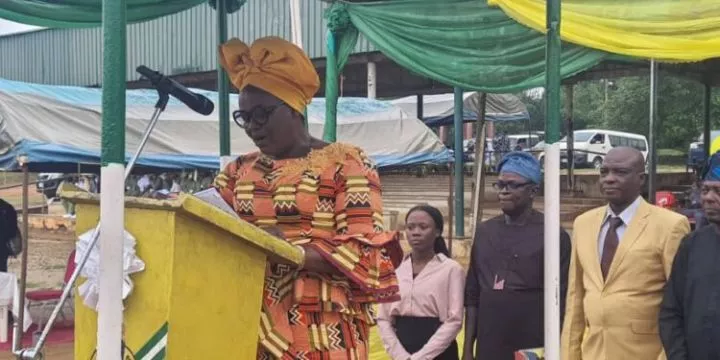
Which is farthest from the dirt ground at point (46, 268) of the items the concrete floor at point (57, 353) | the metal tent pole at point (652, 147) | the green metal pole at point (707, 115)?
the green metal pole at point (707, 115)

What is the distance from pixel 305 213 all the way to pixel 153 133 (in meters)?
9.63

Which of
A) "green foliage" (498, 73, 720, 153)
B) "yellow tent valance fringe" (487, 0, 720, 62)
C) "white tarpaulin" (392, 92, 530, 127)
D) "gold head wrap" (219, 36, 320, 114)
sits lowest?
"gold head wrap" (219, 36, 320, 114)

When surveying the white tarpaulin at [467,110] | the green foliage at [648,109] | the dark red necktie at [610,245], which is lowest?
the dark red necktie at [610,245]

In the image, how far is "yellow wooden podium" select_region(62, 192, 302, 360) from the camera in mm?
1726

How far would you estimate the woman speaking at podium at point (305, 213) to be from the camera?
7.03ft

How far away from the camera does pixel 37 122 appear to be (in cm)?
980

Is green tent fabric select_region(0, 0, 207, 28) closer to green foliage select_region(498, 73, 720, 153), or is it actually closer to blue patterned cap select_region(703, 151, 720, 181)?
blue patterned cap select_region(703, 151, 720, 181)

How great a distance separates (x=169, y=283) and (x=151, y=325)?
111 mm

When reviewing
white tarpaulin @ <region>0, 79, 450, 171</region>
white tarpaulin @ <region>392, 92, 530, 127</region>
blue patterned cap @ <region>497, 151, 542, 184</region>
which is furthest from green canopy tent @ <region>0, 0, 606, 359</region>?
white tarpaulin @ <region>392, 92, 530, 127</region>

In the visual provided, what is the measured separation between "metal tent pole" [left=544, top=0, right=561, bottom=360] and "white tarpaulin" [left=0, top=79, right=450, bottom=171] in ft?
18.3

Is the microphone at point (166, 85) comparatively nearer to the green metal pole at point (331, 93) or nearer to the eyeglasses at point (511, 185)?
the eyeglasses at point (511, 185)

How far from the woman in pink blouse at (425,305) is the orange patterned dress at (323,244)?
1.31 meters

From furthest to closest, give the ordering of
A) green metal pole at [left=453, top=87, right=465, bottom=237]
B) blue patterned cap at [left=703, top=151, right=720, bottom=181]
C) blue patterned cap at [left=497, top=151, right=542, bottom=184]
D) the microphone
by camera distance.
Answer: green metal pole at [left=453, top=87, right=465, bottom=237] < blue patterned cap at [left=497, top=151, right=542, bottom=184] < blue patterned cap at [left=703, top=151, right=720, bottom=181] < the microphone

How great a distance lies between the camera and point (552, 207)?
9.02 feet
